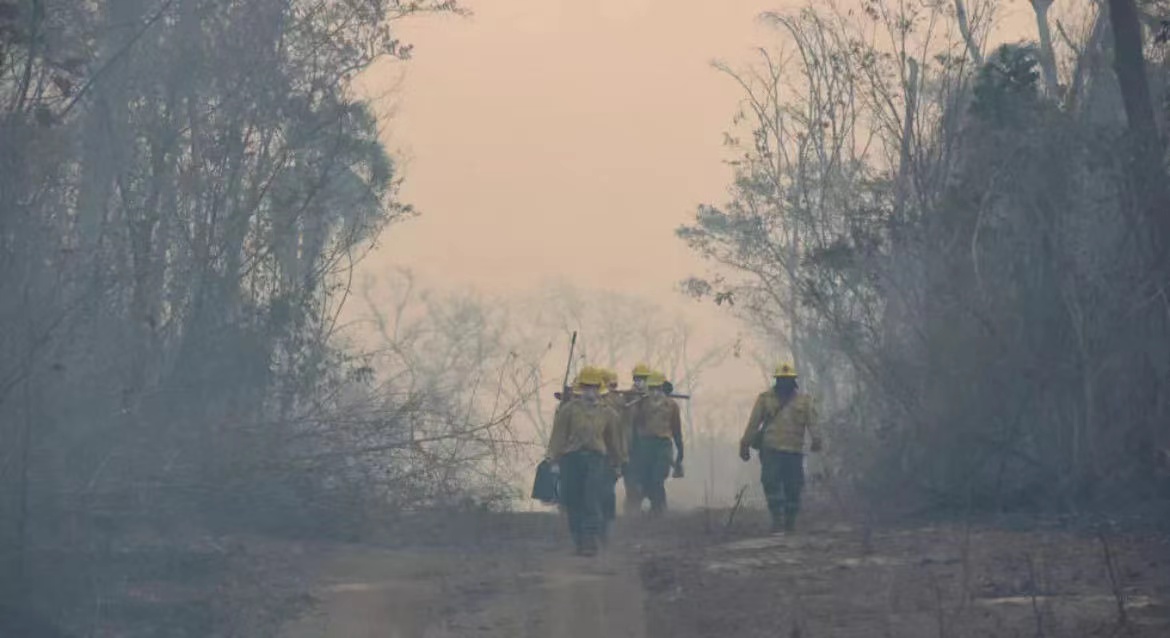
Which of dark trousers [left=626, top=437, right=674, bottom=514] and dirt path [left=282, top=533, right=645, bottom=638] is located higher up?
dark trousers [left=626, top=437, right=674, bottom=514]

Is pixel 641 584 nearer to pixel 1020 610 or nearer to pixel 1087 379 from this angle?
pixel 1020 610

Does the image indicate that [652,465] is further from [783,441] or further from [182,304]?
[182,304]

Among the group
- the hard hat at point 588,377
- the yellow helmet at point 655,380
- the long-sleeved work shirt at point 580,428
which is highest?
the yellow helmet at point 655,380

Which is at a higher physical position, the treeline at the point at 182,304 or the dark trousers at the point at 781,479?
the treeline at the point at 182,304

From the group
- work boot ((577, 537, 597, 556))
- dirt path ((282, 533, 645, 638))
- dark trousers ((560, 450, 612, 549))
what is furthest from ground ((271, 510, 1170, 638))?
dark trousers ((560, 450, 612, 549))

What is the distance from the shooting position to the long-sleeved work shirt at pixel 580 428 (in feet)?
57.1

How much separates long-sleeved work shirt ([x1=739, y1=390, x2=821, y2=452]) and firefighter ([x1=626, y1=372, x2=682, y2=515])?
11.0 ft

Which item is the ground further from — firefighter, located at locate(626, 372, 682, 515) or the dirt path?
firefighter, located at locate(626, 372, 682, 515)

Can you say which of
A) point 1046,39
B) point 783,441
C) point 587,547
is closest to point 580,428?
point 587,547

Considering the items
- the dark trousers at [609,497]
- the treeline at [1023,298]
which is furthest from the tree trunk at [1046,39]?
the dark trousers at [609,497]

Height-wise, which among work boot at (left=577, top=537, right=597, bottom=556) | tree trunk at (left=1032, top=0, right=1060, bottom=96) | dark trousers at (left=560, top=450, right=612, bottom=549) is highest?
tree trunk at (left=1032, top=0, right=1060, bottom=96)

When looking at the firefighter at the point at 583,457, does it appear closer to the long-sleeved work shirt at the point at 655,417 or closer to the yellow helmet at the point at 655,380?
the long-sleeved work shirt at the point at 655,417

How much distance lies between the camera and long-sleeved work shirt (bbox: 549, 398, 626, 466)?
57.1ft

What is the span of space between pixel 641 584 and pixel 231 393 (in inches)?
359
